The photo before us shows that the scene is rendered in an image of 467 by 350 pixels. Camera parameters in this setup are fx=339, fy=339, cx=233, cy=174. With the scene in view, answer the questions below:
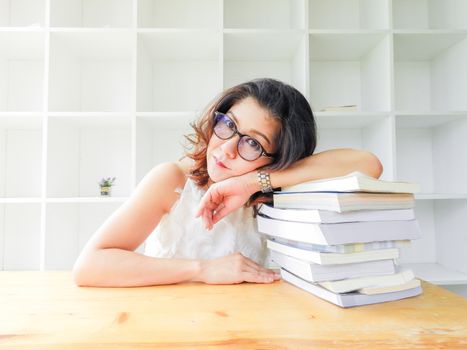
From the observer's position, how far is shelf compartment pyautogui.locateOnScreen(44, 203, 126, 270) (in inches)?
68.2

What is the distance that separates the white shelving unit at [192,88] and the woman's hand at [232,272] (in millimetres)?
1048

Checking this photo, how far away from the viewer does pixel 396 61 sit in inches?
84.6

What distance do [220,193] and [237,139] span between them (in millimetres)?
169

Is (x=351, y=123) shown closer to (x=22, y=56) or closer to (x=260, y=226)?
(x=260, y=226)

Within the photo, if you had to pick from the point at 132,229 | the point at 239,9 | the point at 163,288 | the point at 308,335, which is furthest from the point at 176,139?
the point at 308,335

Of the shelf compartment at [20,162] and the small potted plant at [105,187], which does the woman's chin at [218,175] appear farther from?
the shelf compartment at [20,162]

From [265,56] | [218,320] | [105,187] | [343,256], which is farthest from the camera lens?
[265,56]

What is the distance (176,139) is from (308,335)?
5.83ft

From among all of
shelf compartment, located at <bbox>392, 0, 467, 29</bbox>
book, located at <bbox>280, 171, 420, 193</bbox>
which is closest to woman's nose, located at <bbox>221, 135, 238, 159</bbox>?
book, located at <bbox>280, 171, 420, 193</bbox>

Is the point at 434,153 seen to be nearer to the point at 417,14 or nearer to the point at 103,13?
the point at 417,14

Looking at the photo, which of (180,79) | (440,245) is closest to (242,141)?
(180,79)

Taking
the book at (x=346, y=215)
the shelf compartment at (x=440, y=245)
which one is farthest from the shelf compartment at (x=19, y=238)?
the shelf compartment at (x=440, y=245)

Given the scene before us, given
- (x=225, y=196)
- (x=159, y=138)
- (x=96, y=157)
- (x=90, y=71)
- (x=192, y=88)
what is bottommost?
(x=225, y=196)

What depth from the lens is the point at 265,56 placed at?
2.05 m
